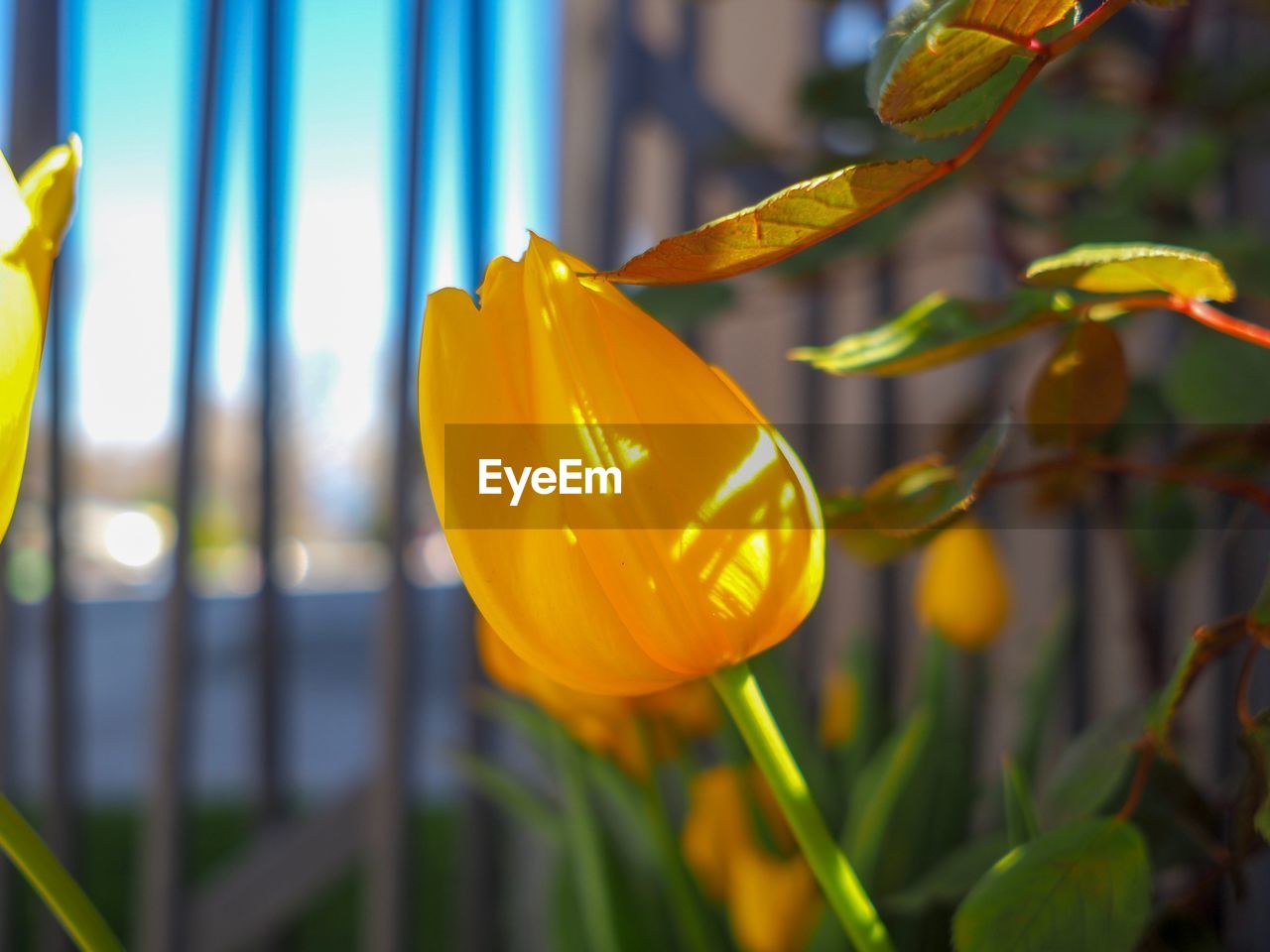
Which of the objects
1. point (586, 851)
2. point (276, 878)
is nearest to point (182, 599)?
point (276, 878)

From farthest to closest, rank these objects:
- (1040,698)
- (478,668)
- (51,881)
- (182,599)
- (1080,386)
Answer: (478,668) < (182,599) < (1040,698) < (1080,386) < (51,881)

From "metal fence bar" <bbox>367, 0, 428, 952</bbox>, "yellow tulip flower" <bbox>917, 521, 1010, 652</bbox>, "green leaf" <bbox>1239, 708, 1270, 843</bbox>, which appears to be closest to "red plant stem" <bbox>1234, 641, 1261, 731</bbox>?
"green leaf" <bbox>1239, 708, 1270, 843</bbox>

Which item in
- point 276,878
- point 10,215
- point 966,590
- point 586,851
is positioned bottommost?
point 276,878

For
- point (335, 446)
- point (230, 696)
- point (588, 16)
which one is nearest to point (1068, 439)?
point (588, 16)

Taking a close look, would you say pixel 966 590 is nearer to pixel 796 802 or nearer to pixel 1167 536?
pixel 1167 536

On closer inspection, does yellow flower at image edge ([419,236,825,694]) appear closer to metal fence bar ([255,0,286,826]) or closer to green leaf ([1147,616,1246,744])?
green leaf ([1147,616,1246,744])

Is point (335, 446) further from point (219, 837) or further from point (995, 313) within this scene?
point (995, 313)
